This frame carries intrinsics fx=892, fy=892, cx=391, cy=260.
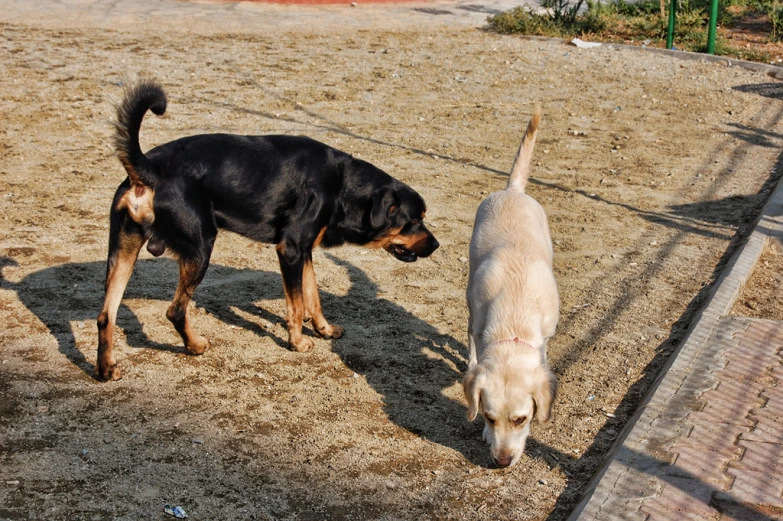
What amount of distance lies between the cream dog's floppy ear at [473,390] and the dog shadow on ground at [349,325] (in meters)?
0.45

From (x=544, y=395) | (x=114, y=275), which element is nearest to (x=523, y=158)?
(x=544, y=395)

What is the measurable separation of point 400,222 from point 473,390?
179 centimetres

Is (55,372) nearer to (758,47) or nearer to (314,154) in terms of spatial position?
Answer: (314,154)

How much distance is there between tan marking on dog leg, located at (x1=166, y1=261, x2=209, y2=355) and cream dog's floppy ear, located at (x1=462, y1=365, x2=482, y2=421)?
70.7 inches

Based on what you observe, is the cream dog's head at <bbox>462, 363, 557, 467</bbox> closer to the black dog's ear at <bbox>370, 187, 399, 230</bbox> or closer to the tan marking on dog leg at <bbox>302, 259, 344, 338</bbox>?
the black dog's ear at <bbox>370, 187, 399, 230</bbox>

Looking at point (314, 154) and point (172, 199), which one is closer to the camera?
point (172, 199)

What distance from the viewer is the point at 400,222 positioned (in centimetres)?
581

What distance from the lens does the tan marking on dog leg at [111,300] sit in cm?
505

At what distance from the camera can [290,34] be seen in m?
16.0

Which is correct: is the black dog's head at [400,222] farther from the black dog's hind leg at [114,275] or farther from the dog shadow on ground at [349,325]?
the black dog's hind leg at [114,275]

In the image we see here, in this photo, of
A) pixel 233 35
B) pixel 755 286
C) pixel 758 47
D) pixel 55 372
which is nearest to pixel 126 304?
pixel 55 372

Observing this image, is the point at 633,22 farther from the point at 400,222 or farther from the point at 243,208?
the point at 243,208

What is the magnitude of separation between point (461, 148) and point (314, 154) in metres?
4.63

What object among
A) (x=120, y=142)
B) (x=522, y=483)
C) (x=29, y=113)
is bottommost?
(x=522, y=483)
